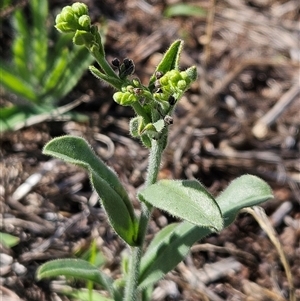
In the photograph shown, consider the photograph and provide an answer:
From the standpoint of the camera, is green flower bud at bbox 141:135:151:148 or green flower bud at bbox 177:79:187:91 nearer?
green flower bud at bbox 177:79:187:91

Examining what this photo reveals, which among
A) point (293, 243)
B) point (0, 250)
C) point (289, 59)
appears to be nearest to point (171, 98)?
point (0, 250)

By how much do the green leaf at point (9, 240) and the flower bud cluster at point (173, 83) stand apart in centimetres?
169

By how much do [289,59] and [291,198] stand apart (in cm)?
159

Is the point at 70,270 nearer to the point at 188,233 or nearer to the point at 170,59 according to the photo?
the point at 188,233

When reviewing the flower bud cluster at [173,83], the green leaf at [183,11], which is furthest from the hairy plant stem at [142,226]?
the green leaf at [183,11]

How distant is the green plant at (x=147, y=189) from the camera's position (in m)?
2.15

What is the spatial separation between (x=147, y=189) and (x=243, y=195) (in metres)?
0.54

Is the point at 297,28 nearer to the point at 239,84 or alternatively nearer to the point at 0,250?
the point at 239,84

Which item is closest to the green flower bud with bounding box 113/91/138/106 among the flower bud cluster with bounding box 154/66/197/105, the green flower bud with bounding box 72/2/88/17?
the flower bud cluster with bounding box 154/66/197/105

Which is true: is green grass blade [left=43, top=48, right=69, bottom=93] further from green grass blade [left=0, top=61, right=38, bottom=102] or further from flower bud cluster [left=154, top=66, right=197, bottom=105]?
flower bud cluster [left=154, top=66, right=197, bottom=105]

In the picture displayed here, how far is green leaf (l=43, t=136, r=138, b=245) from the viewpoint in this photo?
236 centimetres

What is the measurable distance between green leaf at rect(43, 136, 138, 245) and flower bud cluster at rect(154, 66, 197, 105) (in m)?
0.41

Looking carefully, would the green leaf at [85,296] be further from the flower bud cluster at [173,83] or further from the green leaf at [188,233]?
the flower bud cluster at [173,83]

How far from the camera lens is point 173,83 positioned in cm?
213
